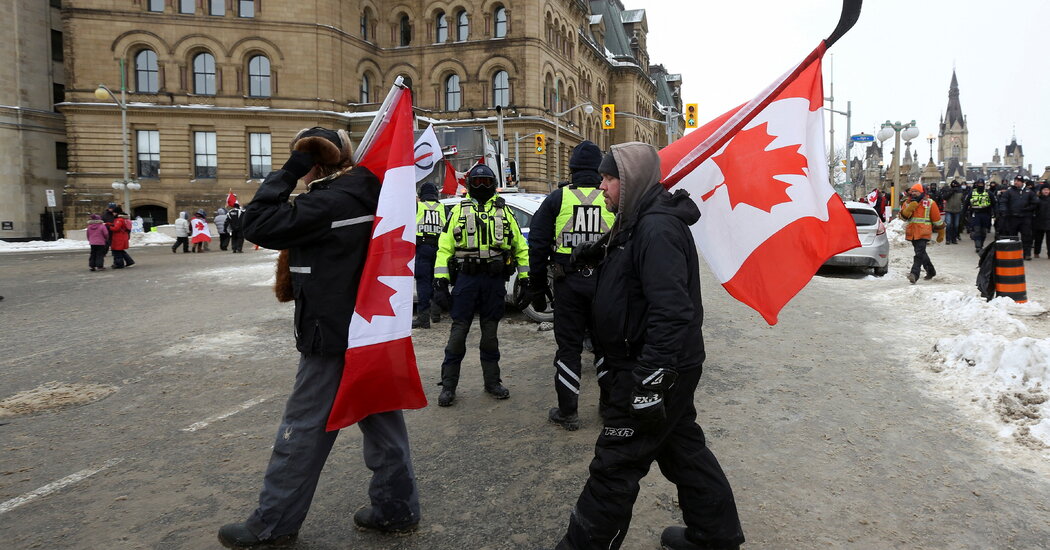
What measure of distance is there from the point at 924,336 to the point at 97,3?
161ft

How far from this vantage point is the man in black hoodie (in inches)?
109

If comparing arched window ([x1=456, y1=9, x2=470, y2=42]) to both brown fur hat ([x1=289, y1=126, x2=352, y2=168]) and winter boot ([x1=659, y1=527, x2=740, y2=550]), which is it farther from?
winter boot ([x1=659, y1=527, x2=740, y2=550])

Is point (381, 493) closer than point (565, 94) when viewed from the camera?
Yes

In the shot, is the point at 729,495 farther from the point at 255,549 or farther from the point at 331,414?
the point at 255,549

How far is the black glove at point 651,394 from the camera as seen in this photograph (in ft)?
8.92

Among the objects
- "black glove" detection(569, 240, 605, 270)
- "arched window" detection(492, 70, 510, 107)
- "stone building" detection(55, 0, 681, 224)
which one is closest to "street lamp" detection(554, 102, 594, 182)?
"stone building" detection(55, 0, 681, 224)

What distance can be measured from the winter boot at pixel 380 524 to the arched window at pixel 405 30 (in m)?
51.8

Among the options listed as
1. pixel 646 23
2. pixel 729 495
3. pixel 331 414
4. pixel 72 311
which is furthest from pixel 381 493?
pixel 646 23

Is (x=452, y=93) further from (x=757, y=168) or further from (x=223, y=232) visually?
(x=757, y=168)

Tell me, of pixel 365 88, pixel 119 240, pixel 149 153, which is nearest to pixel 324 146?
pixel 119 240

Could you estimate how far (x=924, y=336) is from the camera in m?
8.08

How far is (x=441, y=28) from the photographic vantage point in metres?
50.4

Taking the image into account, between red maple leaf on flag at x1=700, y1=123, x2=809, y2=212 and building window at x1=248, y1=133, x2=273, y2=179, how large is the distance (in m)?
44.0

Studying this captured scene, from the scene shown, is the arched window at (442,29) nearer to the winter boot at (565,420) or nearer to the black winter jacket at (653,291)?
the winter boot at (565,420)
